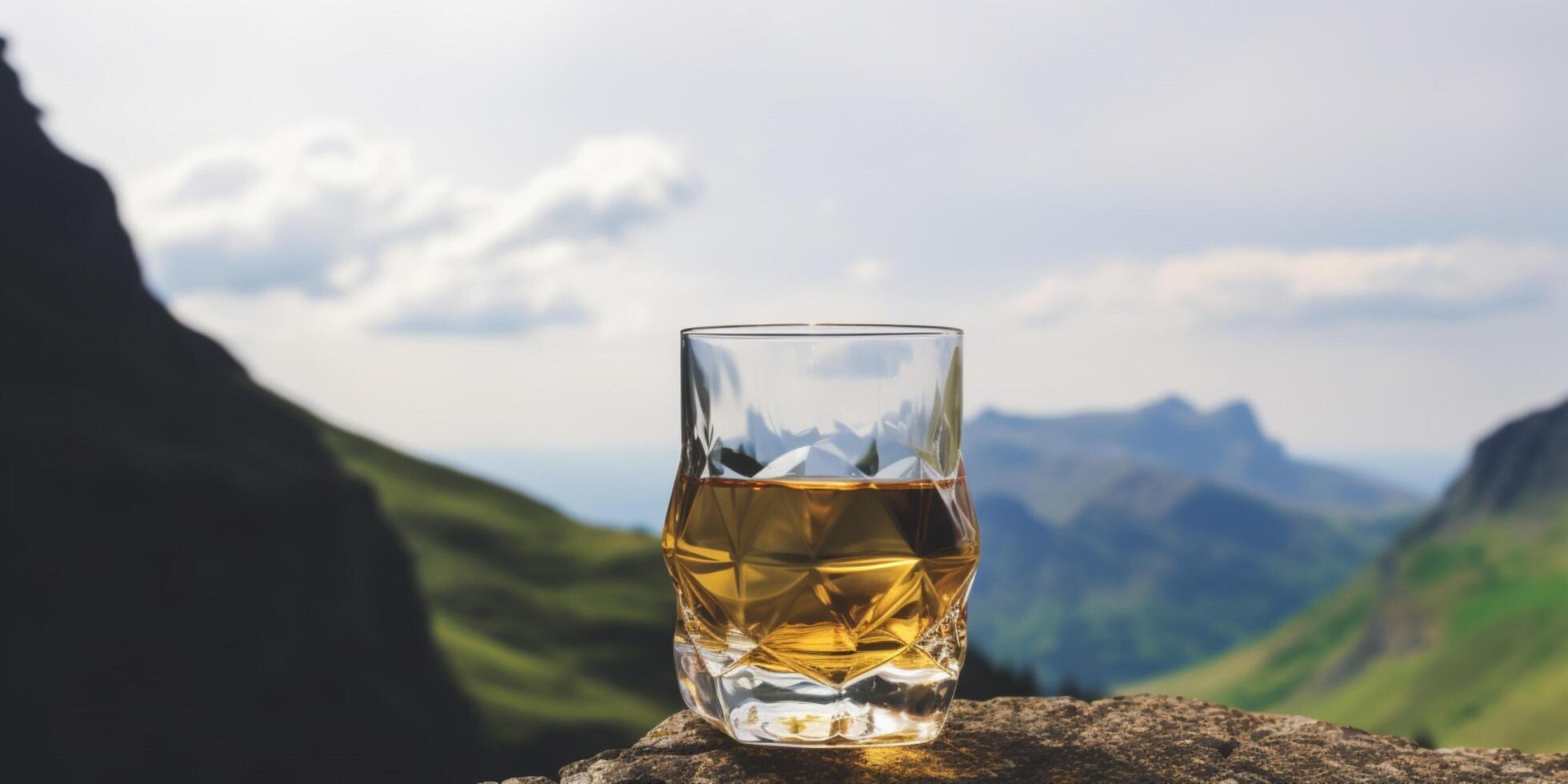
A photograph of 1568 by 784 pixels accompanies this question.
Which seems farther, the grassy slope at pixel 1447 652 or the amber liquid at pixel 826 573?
the grassy slope at pixel 1447 652

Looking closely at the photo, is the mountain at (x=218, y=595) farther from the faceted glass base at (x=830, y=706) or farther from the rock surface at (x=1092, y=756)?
the faceted glass base at (x=830, y=706)

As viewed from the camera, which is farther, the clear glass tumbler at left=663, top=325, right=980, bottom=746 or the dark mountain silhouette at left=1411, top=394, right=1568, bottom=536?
the dark mountain silhouette at left=1411, top=394, right=1568, bottom=536

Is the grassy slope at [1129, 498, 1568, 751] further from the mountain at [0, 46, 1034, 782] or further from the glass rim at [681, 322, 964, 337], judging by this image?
the glass rim at [681, 322, 964, 337]

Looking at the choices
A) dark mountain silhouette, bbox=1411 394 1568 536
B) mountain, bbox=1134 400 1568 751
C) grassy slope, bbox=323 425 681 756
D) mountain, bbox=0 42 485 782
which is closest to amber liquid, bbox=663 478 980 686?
mountain, bbox=0 42 485 782

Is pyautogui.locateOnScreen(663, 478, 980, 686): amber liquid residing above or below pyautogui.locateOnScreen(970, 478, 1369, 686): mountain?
above

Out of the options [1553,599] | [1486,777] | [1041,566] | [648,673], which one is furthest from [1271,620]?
[1486,777]

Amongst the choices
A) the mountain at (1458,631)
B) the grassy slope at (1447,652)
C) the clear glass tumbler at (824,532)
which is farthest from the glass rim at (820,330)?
the mountain at (1458,631)
